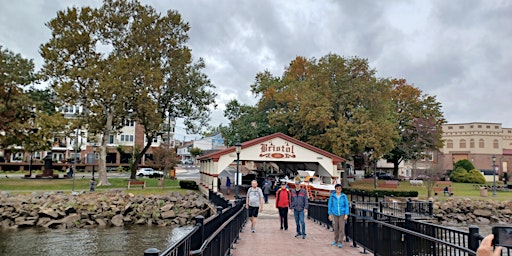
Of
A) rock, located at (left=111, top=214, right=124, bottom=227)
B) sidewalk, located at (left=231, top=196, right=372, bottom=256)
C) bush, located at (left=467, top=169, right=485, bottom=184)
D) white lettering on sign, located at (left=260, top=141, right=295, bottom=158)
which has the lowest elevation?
rock, located at (left=111, top=214, right=124, bottom=227)

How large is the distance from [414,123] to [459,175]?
34.3ft

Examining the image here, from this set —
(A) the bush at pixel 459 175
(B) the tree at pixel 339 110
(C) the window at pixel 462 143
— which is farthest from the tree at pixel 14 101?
(C) the window at pixel 462 143

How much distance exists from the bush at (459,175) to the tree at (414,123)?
543 cm

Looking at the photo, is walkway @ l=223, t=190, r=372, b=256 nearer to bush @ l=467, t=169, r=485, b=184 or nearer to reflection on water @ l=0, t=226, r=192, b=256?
reflection on water @ l=0, t=226, r=192, b=256

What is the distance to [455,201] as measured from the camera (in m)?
31.2

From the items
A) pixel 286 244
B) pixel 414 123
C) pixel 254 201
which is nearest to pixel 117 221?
pixel 254 201

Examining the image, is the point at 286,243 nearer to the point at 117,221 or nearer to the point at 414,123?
the point at 117,221

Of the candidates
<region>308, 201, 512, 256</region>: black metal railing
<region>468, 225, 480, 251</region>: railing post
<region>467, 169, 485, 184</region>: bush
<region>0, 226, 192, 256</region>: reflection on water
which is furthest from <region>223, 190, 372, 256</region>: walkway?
<region>467, 169, 485, 184</region>: bush

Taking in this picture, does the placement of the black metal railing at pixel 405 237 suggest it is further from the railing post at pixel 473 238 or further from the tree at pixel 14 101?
the tree at pixel 14 101

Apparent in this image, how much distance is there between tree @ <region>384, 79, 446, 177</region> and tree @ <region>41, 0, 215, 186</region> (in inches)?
1053

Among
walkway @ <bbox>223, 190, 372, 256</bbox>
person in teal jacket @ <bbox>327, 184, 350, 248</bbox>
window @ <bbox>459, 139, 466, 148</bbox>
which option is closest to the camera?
walkway @ <bbox>223, 190, 372, 256</bbox>

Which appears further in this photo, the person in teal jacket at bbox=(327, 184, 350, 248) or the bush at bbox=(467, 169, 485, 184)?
the bush at bbox=(467, 169, 485, 184)

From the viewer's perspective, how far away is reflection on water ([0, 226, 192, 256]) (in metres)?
17.4

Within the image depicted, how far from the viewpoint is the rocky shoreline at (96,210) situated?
24.6m
